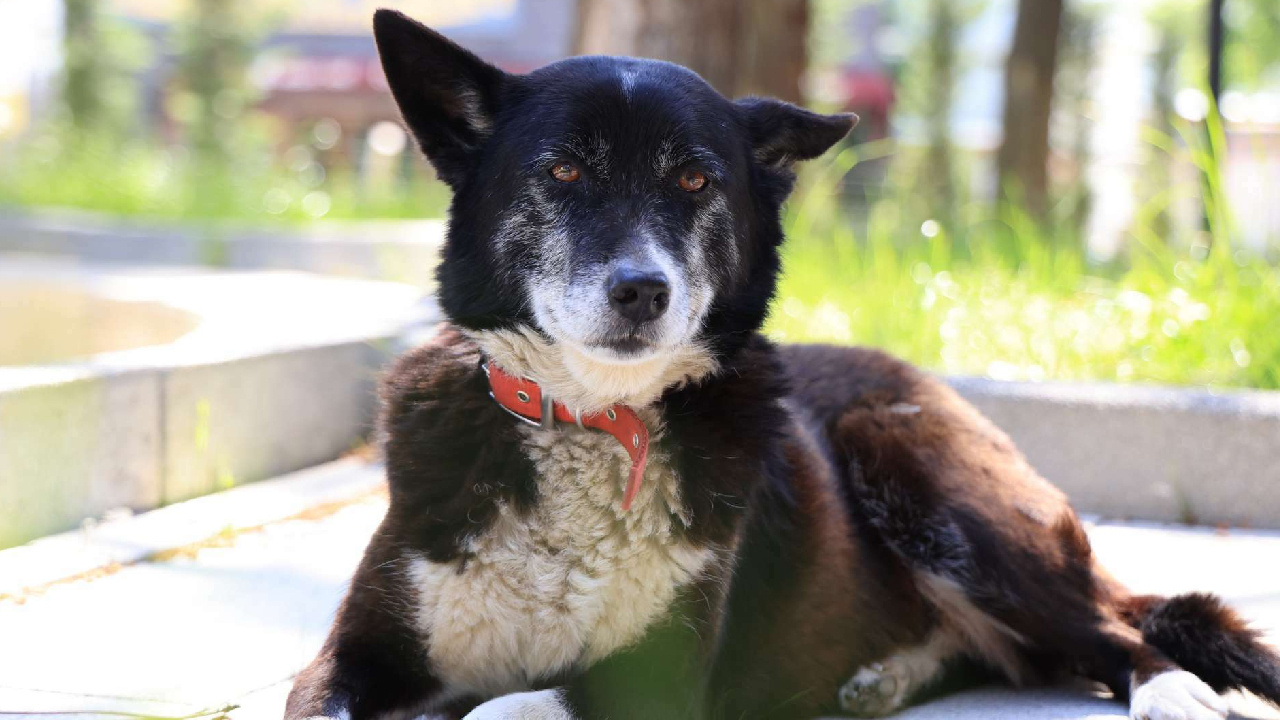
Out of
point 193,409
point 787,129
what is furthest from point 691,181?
point 193,409

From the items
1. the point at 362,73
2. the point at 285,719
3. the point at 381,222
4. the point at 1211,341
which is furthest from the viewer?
the point at 362,73

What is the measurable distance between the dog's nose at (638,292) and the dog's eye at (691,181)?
1.11 ft

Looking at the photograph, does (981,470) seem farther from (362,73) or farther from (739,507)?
(362,73)

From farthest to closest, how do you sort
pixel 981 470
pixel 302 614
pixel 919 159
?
1. pixel 919 159
2. pixel 302 614
3. pixel 981 470

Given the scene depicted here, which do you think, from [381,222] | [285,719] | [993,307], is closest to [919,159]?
[381,222]

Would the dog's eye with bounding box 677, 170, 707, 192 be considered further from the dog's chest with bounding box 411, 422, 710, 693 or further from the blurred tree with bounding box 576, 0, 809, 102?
the blurred tree with bounding box 576, 0, 809, 102

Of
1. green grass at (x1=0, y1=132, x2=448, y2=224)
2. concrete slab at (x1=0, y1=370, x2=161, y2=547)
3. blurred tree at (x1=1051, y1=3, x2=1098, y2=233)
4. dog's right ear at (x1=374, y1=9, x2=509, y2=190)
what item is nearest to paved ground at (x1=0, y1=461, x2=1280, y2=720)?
concrete slab at (x1=0, y1=370, x2=161, y2=547)

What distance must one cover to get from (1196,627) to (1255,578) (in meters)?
1.19

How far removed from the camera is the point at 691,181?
9.16ft

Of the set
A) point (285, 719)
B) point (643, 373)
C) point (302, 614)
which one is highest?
point (643, 373)

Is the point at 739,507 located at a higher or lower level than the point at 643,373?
lower

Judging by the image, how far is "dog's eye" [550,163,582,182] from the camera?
2.73m

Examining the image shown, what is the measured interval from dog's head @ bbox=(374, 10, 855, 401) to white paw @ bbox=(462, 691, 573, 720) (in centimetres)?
72

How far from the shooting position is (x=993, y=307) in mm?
5922
